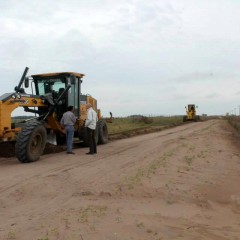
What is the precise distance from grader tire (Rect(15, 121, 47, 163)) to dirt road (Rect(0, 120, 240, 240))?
314 mm

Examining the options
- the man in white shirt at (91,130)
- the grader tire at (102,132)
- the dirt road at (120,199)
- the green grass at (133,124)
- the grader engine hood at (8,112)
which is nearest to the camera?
the dirt road at (120,199)

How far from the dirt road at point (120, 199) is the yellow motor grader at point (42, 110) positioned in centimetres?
74

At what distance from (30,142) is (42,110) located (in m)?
3.16

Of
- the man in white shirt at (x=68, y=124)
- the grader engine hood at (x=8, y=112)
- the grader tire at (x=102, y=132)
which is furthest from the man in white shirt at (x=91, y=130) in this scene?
the grader tire at (x=102, y=132)

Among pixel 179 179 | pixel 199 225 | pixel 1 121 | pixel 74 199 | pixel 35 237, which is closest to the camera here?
pixel 35 237

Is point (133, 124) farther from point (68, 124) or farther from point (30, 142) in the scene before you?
point (30, 142)

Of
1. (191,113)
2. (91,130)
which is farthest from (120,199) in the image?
(191,113)

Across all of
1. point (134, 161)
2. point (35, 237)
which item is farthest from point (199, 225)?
point (134, 161)

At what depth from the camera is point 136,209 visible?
727cm

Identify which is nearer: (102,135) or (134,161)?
(134,161)

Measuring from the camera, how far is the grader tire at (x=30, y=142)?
12375mm

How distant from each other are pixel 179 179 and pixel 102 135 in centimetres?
985

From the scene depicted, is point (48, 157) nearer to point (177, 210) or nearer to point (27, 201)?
point (27, 201)

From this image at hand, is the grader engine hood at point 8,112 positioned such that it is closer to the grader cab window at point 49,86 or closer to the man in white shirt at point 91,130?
the man in white shirt at point 91,130
